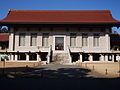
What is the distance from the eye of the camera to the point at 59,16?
37.5 m

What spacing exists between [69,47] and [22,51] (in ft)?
22.1

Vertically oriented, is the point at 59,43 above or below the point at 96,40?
below

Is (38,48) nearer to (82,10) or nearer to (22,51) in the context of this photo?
(22,51)

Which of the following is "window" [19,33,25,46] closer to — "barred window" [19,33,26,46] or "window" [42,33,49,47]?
"barred window" [19,33,26,46]

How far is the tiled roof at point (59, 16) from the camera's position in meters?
34.3

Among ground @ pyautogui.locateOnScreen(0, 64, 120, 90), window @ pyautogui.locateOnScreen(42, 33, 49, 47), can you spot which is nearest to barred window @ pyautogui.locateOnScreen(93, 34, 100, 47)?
window @ pyautogui.locateOnScreen(42, 33, 49, 47)

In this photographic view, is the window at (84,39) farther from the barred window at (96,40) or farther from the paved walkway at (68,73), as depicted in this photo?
the paved walkway at (68,73)

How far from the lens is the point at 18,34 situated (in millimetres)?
35469

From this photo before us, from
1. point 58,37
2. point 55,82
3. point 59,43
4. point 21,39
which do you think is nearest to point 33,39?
point 21,39


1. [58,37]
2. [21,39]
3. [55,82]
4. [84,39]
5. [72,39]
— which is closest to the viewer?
[55,82]

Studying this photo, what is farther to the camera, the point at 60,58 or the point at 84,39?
the point at 84,39

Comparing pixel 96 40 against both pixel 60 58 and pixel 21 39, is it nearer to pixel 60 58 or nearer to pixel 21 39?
pixel 60 58

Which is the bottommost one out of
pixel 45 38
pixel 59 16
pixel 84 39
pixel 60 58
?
pixel 60 58

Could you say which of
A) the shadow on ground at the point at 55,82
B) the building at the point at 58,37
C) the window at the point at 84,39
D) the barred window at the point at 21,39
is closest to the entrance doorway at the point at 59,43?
the building at the point at 58,37
